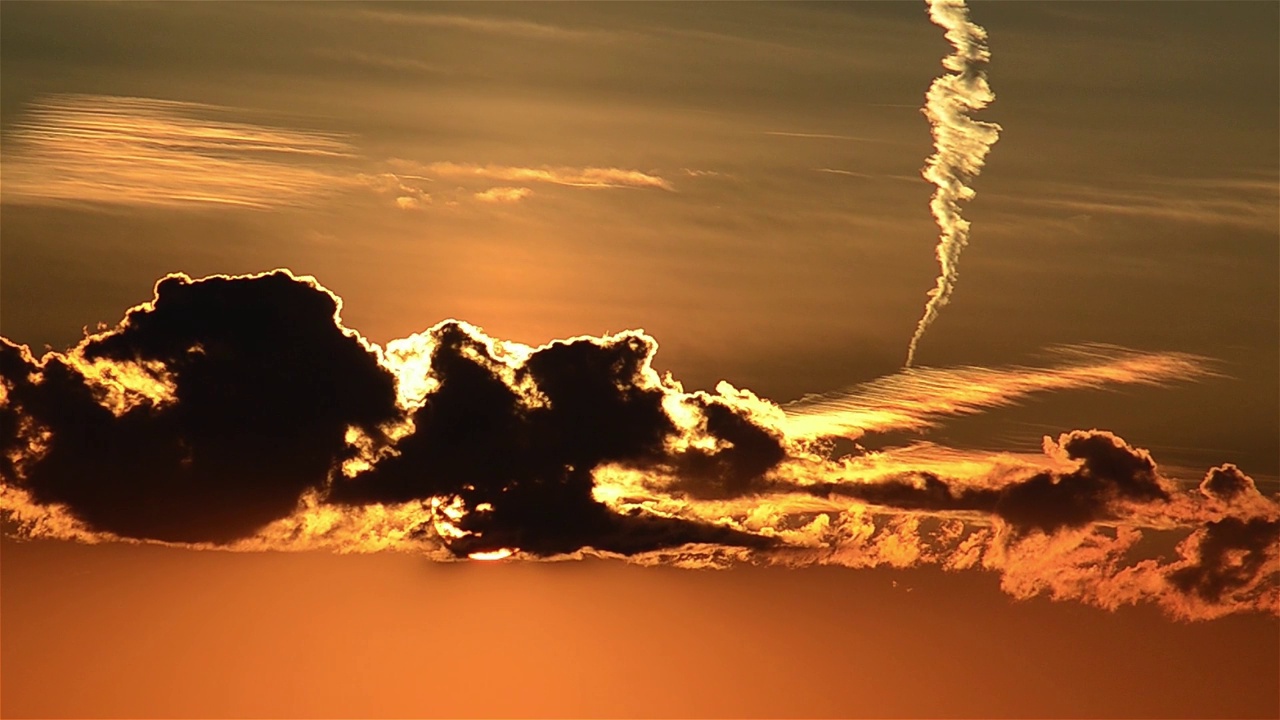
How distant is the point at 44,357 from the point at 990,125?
47.4 metres

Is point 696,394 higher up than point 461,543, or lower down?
higher up

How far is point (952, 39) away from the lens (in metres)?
66.9

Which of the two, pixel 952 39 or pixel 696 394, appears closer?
pixel 952 39

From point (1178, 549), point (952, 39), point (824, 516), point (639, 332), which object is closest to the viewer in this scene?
point (952, 39)

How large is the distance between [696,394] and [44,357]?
33.3 meters

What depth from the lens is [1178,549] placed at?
84.9m

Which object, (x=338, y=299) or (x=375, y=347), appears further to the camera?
(x=375, y=347)

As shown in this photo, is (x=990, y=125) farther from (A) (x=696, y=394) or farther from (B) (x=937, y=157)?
(A) (x=696, y=394)

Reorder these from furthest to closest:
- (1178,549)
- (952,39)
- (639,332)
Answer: (1178,549)
(639,332)
(952,39)

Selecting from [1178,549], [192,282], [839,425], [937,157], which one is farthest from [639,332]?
[1178,549]

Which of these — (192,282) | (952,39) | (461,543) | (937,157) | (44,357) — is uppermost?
(952,39)

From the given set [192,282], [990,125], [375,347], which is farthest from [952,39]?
[192,282]

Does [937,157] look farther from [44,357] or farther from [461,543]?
[44,357]

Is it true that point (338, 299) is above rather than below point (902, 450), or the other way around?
above
